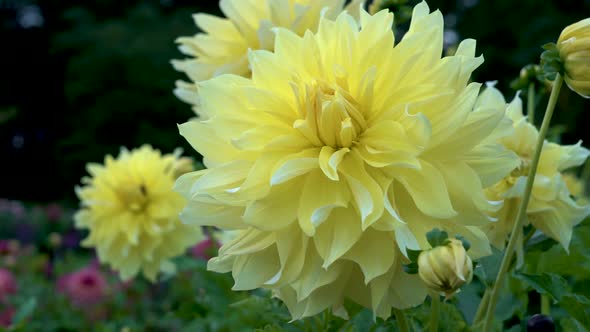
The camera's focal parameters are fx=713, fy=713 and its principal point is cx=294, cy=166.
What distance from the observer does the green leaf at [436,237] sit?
2.53 feet

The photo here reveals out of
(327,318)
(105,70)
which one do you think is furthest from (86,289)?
(105,70)

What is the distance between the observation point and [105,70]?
10.6 m

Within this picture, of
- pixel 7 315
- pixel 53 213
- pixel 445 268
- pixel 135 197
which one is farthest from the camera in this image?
pixel 53 213

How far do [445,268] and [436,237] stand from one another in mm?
74

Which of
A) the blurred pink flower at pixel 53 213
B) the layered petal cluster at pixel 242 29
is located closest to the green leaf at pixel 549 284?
the layered petal cluster at pixel 242 29

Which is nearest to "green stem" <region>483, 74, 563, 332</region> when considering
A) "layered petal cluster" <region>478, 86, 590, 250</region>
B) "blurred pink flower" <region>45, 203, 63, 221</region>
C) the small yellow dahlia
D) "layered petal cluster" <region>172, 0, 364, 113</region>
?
"layered petal cluster" <region>478, 86, 590, 250</region>

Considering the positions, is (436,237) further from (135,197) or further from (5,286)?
(5,286)

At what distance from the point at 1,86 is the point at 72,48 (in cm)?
225

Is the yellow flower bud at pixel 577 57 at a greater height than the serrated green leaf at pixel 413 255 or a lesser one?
greater

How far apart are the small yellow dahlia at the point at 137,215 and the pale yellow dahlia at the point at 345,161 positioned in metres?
1.34

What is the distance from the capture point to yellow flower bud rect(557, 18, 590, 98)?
811 millimetres

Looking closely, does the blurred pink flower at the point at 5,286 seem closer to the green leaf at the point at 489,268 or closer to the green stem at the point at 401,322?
the green leaf at the point at 489,268

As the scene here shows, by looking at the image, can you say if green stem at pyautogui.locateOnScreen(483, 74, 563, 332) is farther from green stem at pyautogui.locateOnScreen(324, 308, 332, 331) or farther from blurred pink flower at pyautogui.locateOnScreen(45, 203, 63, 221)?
blurred pink flower at pyautogui.locateOnScreen(45, 203, 63, 221)

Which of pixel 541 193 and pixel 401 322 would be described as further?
pixel 541 193
